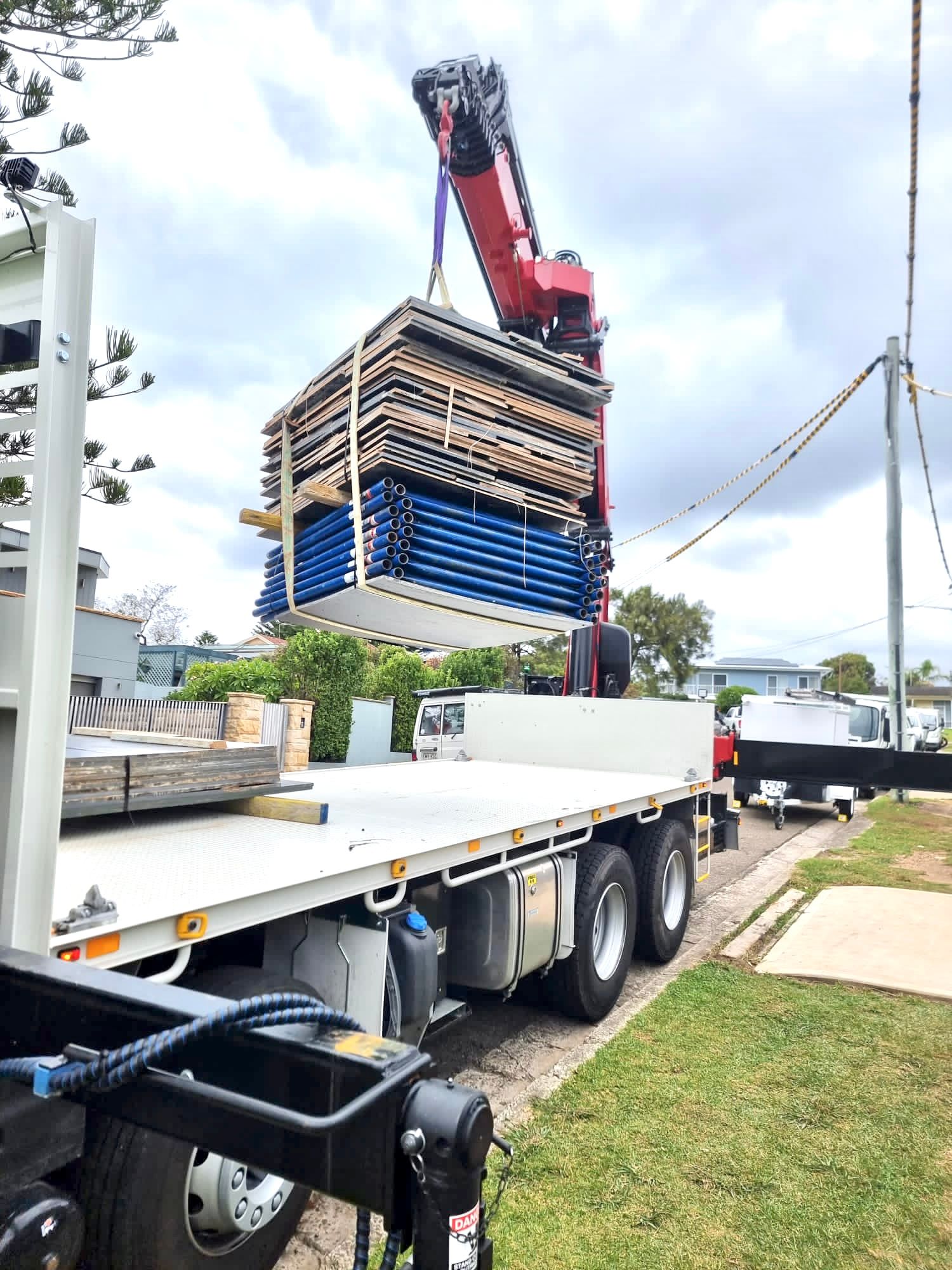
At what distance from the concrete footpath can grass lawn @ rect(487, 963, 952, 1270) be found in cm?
17

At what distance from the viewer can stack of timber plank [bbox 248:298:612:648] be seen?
3875 mm

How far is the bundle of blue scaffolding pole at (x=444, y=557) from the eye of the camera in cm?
382

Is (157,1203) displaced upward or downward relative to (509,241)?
downward

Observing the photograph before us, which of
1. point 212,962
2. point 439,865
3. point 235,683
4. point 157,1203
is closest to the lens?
point 157,1203

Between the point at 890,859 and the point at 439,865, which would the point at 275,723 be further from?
the point at 439,865

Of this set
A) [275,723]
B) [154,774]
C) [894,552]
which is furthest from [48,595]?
[275,723]

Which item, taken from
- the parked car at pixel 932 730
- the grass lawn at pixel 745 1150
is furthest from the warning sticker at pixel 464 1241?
the parked car at pixel 932 730

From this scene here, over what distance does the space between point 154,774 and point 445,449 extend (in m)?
1.86

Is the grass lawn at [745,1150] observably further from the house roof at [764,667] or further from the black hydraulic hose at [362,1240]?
the house roof at [764,667]

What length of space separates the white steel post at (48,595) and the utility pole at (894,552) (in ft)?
37.8

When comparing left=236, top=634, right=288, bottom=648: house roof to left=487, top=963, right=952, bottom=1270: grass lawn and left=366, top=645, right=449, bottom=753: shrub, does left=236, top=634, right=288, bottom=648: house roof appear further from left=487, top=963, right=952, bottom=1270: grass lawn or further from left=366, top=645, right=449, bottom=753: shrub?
left=487, top=963, right=952, bottom=1270: grass lawn

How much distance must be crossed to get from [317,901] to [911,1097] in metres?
3.15

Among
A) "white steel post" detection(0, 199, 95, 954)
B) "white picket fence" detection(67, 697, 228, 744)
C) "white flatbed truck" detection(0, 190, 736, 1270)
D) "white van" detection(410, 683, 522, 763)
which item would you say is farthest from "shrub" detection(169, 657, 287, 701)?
"white steel post" detection(0, 199, 95, 954)

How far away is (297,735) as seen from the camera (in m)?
17.3
